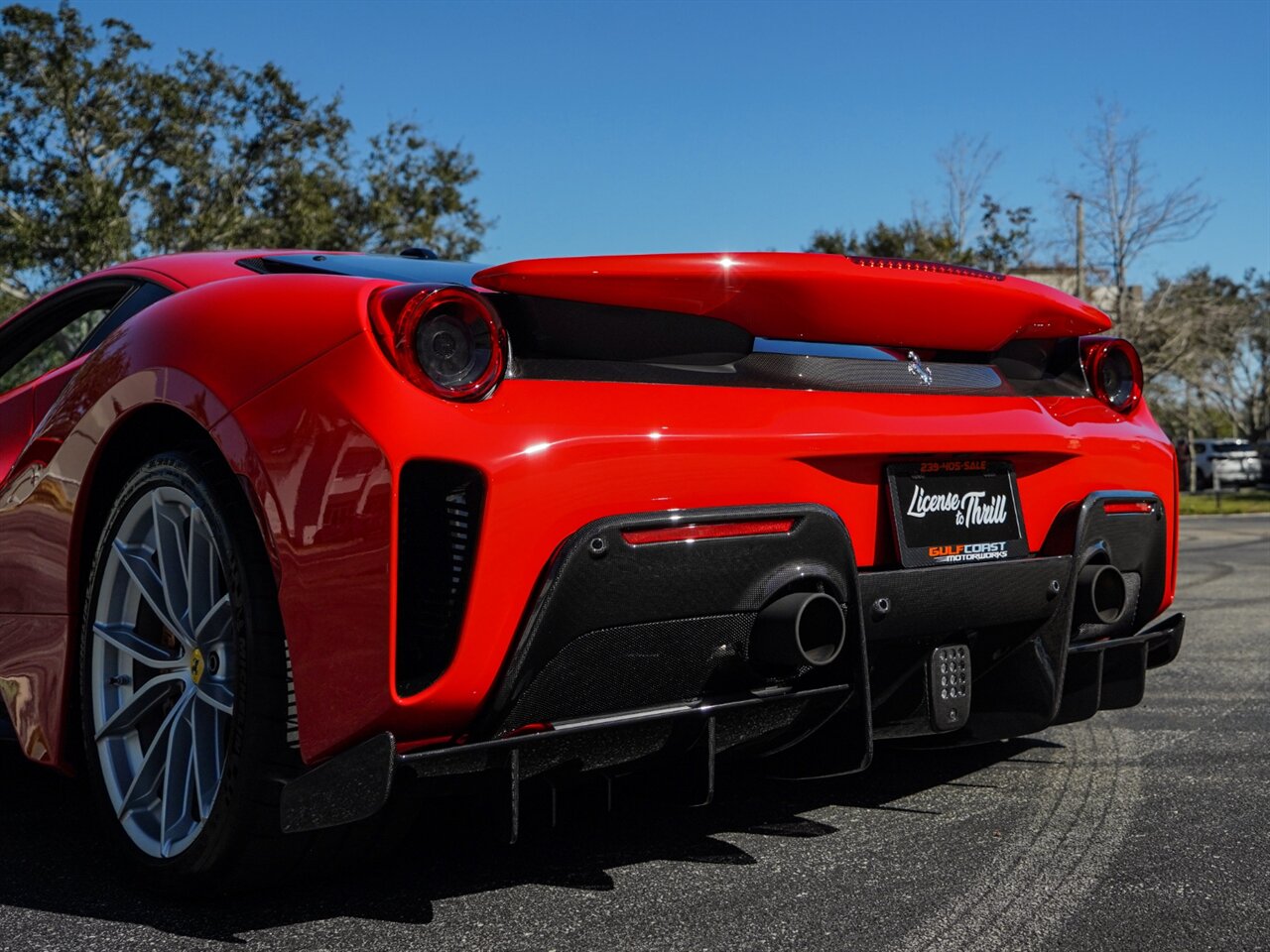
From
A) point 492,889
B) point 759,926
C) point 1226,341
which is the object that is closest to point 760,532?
point 759,926

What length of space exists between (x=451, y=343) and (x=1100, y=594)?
1.69 metres

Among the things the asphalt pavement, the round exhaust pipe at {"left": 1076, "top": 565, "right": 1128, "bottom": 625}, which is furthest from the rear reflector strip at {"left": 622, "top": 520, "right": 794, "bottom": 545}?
the round exhaust pipe at {"left": 1076, "top": 565, "right": 1128, "bottom": 625}

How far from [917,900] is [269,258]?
2.07 meters

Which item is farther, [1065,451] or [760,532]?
[1065,451]

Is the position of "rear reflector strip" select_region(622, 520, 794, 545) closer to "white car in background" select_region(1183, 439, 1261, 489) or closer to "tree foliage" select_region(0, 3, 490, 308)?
"tree foliage" select_region(0, 3, 490, 308)

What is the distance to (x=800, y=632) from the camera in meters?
2.51

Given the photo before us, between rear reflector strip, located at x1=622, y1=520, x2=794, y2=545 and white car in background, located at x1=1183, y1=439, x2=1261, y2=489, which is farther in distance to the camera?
white car in background, located at x1=1183, y1=439, x2=1261, y2=489

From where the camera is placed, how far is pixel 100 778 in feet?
9.27

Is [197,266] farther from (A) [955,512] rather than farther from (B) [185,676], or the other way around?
(A) [955,512]

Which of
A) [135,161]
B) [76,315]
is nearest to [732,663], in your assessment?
[76,315]

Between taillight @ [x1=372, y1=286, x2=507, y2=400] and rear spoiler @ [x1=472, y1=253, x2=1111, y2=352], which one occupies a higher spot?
rear spoiler @ [x1=472, y1=253, x2=1111, y2=352]

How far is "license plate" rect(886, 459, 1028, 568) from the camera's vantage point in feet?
9.04

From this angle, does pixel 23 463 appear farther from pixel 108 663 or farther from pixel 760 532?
pixel 760 532

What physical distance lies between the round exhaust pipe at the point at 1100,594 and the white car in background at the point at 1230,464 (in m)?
42.9
